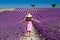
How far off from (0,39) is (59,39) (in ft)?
5.33

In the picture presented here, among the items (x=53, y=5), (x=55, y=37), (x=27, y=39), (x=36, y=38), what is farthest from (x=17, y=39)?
(x=53, y=5)

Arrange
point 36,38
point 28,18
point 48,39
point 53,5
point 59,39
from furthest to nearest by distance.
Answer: point 53,5 < point 28,18 < point 36,38 < point 48,39 < point 59,39

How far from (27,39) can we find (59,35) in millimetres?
2143

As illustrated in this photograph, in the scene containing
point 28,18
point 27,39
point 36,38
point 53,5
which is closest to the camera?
point 27,39

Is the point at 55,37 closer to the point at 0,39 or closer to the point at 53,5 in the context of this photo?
the point at 0,39

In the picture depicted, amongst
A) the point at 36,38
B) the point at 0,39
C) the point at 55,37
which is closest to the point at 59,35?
the point at 55,37

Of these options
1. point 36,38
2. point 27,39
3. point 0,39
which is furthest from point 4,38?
point 36,38

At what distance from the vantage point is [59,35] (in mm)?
6973

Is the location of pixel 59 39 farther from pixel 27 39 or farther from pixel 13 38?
pixel 27 39

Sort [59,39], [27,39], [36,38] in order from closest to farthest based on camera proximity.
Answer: [59,39]
[27,39]
[36,38]

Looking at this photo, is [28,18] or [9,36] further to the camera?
[28,18]

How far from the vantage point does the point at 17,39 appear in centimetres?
680

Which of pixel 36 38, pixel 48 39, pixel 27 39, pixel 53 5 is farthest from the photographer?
pixel 53 5

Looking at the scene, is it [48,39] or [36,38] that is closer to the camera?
[48,39]
